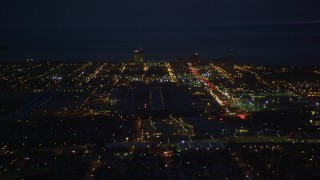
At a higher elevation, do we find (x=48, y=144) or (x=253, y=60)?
(x=48, y=144)

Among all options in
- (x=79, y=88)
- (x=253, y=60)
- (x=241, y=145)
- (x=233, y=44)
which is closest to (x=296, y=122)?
(x=241, y=145)

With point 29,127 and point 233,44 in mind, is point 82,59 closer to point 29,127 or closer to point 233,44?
point 233,44

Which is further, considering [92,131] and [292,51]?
[292,51]

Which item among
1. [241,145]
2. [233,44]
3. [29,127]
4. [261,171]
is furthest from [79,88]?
[233,44]

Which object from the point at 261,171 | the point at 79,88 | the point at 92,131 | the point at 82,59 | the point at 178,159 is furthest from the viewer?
the point at 82,59

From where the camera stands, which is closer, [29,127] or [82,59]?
[29,127]

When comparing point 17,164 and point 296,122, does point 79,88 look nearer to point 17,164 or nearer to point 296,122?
point 296,122

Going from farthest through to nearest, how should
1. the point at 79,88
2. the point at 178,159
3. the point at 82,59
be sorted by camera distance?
the point at 82,59 < the point at 79,88 < the point at 178,159

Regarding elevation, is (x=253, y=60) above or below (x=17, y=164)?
below

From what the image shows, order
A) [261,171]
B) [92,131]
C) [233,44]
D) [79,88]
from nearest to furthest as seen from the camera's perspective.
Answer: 1. [261,171]
2. [92,131]
3. [79,88]
4. [233,44]
